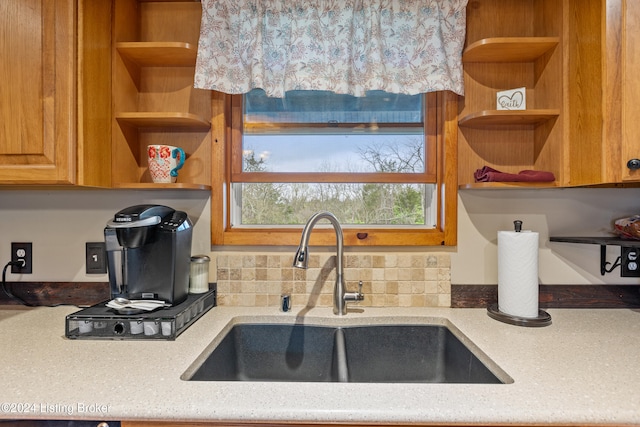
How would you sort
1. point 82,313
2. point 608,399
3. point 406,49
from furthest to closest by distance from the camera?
point 406,49 → point 82,313 → point 608,399

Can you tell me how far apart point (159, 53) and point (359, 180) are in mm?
888

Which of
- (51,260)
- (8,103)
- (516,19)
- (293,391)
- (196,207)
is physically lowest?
(293,391)

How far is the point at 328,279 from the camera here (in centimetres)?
135

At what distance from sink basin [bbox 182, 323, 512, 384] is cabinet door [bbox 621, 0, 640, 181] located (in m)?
0.75

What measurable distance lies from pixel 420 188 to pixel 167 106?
3.60 feet

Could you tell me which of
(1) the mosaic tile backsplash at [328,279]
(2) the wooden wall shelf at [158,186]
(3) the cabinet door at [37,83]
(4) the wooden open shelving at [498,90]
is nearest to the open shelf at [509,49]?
(4) the wooden open shelving at [498,90]

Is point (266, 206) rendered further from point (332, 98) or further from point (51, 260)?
point (51, 260)

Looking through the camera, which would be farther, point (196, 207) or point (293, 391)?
point (196, 207)

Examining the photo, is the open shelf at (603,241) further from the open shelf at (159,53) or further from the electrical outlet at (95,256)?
the electrical outlet at (95,256)

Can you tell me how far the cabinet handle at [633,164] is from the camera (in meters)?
0.96

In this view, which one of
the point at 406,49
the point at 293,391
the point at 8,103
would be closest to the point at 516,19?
the point at 406,49

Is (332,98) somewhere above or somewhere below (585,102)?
above

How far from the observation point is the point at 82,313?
104 centimetres

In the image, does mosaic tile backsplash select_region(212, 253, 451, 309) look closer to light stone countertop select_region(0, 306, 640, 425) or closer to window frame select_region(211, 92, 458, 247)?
window frame select_region(211, 92, 458, 247)
